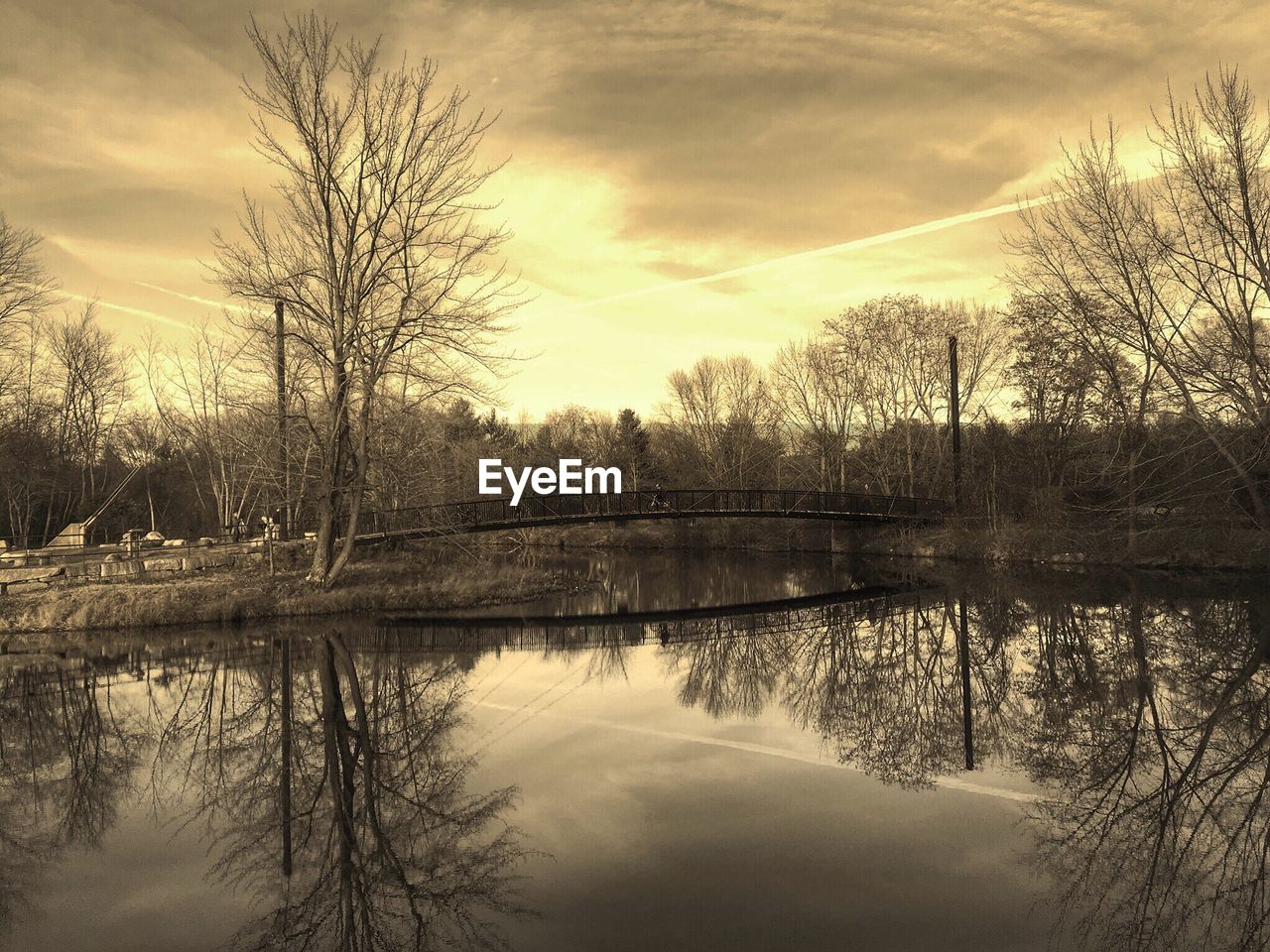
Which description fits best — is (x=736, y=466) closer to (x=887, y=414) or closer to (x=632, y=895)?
(x=887, y=414)

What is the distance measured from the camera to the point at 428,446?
23.2 m

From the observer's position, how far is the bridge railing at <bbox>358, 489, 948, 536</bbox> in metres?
25.8

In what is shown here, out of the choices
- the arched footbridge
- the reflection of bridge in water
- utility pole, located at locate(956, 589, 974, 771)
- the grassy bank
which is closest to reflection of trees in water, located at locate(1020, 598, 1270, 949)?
utility pole, located at locate(956, 589, 974, 771)

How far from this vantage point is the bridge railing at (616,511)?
84.7 feet

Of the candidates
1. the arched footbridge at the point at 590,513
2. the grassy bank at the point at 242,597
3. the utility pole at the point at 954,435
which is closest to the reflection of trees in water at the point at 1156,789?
the grassy bank at the point at 242,597

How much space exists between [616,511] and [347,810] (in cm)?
2988

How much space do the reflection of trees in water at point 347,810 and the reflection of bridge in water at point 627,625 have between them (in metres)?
4.12

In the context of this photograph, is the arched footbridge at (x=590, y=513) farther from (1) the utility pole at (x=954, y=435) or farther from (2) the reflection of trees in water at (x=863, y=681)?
(2) the reflection of trees in water at (x=863, y=681)

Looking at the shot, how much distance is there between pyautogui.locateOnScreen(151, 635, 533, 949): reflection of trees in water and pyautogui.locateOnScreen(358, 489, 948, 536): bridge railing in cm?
886

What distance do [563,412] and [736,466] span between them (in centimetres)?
2428

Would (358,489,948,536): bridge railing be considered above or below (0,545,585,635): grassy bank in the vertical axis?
above

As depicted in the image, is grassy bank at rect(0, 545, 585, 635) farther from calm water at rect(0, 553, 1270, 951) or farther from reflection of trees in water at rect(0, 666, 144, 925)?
reflection of trees in water at rect(0, 666, 144, 925)

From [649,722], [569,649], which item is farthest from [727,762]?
[569,649]

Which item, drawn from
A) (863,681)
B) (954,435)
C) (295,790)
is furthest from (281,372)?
(954,435)
